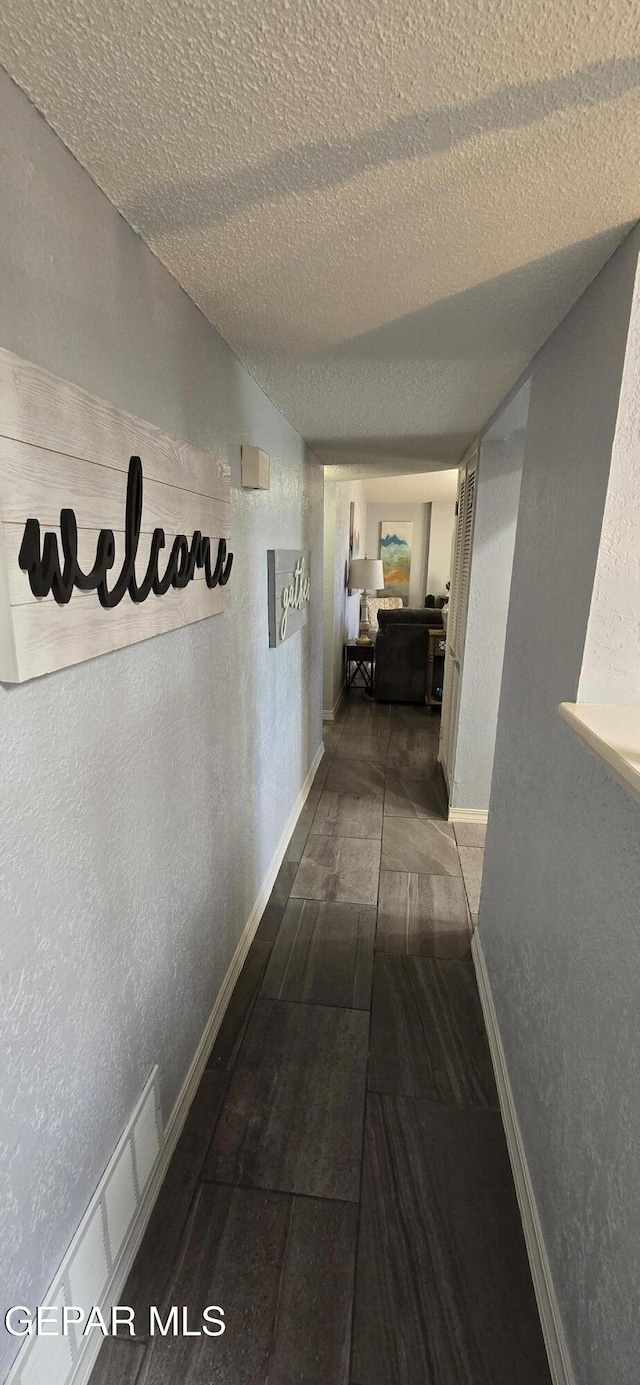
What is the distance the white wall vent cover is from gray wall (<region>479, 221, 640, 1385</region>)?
2.82 ft

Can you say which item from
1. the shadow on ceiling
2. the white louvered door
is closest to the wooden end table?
the white louvered door

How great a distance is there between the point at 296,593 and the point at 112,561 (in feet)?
5.83

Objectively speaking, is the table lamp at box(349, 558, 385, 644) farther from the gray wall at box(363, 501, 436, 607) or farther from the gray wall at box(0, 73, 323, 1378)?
the gray wall at box(0, 73, 323, 1378)

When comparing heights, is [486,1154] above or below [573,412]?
below

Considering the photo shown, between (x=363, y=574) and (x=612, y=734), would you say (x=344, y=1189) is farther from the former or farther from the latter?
(x=363, y=574)

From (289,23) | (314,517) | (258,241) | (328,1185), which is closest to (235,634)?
(258,241)


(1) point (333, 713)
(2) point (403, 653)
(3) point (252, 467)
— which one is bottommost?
(1) point (333, 713)

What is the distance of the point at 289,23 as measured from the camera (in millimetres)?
604

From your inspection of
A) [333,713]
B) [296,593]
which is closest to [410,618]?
[333,713]

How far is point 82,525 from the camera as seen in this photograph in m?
0.88

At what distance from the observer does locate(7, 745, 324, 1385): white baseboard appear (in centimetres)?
90

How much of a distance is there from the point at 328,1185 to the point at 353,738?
3.33 metres

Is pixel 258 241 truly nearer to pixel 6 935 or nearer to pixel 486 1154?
pixel 6 935

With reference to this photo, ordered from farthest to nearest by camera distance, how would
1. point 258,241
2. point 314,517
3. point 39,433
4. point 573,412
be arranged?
1. point 314,517
2. point 573,412
3. point 258,241
4. point 39,433
